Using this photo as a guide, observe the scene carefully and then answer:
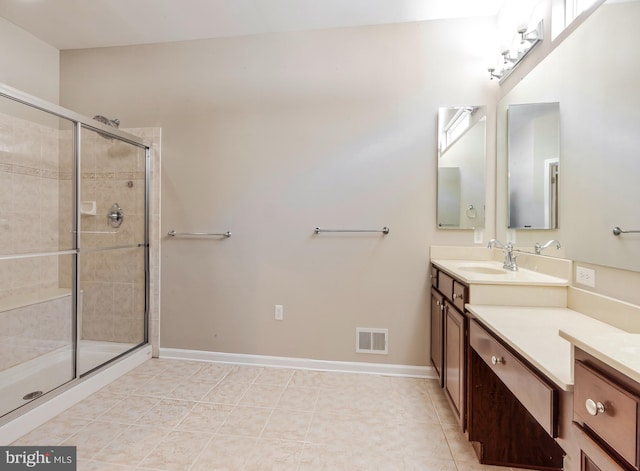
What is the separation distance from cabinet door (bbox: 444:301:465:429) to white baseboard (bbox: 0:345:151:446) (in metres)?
2.27

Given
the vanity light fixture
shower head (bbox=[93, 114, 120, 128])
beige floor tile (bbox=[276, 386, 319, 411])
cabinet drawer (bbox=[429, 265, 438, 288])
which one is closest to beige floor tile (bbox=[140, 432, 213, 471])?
beige floor tile (bbox=[276, 386, 319, 411])

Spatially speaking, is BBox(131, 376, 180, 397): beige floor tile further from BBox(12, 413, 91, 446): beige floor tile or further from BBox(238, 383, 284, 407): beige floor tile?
BBox(238, 383, 284, 407): beige floor tile

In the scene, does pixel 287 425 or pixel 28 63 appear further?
pixel 28 63

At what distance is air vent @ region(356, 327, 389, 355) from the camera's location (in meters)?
2.43

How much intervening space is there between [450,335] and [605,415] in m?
1.20

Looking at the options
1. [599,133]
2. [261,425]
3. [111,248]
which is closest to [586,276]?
[599,133]

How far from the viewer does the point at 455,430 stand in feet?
5.73

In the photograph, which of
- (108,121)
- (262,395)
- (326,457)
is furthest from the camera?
(108,121)

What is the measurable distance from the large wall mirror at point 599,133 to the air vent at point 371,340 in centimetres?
125

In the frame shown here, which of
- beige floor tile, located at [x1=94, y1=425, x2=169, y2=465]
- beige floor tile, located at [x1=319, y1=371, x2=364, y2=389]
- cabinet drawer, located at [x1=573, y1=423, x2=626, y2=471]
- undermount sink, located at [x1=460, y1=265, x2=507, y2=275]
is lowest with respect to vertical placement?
beige floor tile, located at [x1=94, y1=425, x2=169, y2=465]

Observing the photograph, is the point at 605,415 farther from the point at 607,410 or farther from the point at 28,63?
the point at 28,63

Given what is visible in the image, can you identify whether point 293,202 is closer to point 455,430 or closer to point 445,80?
point 445,80

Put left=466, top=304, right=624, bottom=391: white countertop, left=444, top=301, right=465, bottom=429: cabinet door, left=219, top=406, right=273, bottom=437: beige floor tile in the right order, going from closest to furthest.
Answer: left=466, top=304, right=624, bottom=391: white countertop, left=444, top=301, right=465, bottom=429: cabinet door, left=219, top=406, right=273, bottom=437: beige floor tile

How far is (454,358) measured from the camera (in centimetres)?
176
